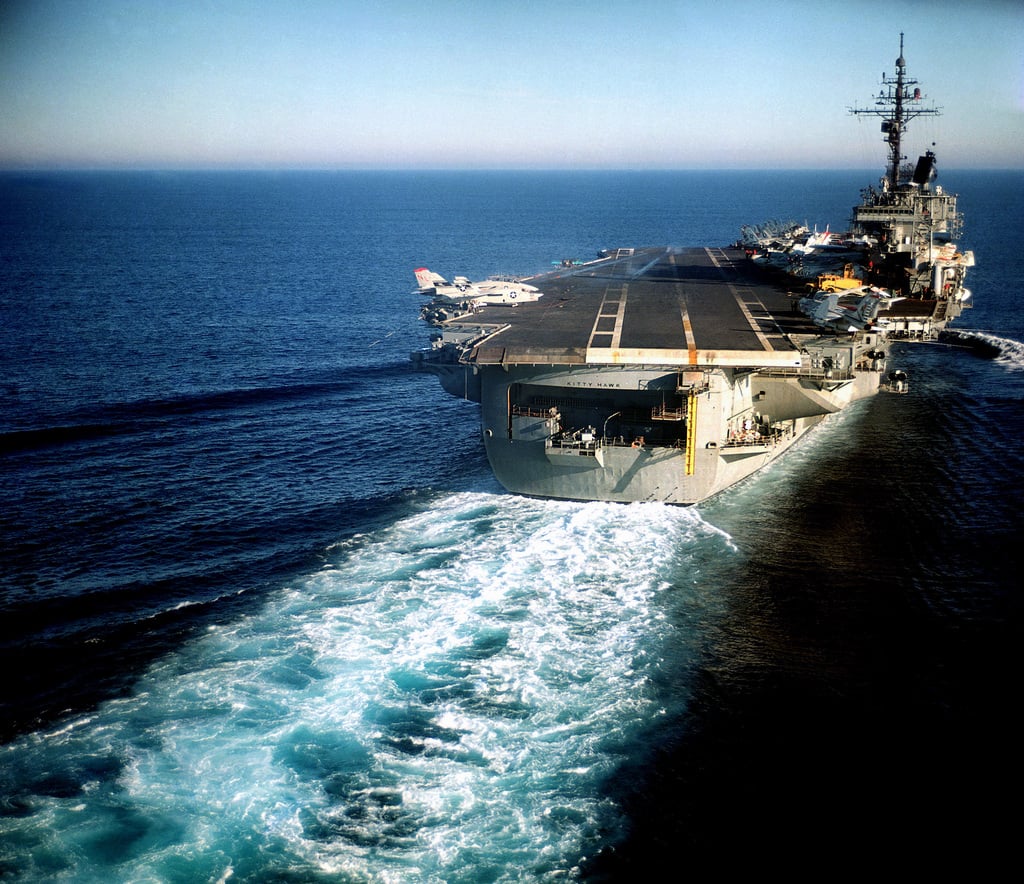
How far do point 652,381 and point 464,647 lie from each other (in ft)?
31.7

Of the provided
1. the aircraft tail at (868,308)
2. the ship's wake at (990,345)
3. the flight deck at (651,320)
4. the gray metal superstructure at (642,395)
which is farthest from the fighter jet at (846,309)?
the ship's wake at (990,345)

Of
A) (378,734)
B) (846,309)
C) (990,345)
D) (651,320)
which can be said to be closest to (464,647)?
(378,734)

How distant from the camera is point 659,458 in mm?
23766

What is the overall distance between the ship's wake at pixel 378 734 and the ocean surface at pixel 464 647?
0.06m

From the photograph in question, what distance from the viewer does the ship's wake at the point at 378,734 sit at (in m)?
12.4

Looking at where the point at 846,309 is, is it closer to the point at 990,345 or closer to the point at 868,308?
the point at 868,308

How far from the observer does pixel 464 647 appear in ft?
57.0

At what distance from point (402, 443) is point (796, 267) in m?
19.5

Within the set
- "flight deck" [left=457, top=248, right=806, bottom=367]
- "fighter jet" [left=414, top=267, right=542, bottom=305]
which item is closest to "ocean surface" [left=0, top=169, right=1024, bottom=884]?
"flight deck" [left=457, top=248, right=806, bottom=367]

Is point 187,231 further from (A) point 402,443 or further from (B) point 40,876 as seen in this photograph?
(B) point 40,876

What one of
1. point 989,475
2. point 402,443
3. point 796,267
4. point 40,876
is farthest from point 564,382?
point 796,267

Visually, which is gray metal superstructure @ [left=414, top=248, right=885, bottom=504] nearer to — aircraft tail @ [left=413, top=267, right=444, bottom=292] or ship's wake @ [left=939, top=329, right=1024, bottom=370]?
aircraft tail @ [left=413, top=267, right=444, bottom=292]

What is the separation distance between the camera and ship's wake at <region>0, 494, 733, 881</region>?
1238 cm

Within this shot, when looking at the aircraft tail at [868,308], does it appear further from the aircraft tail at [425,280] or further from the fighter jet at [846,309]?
the aircraft tail at [425,280]
